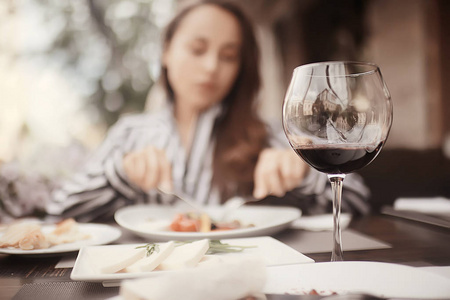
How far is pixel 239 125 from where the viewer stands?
114 inches

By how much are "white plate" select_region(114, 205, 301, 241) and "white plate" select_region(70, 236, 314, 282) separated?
0.25 feet

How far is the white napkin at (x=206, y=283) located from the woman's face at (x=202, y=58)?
2543 millimetres

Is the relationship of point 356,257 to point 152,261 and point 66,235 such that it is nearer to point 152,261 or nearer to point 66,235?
point 152,261

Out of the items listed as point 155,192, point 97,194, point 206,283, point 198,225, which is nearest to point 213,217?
point 198,225

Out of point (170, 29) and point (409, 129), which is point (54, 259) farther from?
point (409, 129)

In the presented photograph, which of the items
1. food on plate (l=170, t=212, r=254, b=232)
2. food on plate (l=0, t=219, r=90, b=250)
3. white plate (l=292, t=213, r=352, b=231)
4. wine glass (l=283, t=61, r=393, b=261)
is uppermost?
wine glass (l=283, t=61, r=393, b=261)

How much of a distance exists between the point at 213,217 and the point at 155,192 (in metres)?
1.36

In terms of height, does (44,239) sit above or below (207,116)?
below

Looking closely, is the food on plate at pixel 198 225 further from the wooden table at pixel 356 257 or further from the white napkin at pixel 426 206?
the white napkin at pixel 426 206

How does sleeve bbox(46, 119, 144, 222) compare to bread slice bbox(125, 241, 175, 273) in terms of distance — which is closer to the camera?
bread slice bbox(125, 241, 175, 273)

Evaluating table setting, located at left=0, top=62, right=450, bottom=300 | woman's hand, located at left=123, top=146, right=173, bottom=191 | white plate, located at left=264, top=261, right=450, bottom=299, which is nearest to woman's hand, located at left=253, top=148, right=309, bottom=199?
woman's hand, located at left=123, top=146, right=173, bottom=191

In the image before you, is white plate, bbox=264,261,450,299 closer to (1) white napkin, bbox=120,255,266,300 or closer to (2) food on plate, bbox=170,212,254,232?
(1) white napkin, bbox=120,255,266,300

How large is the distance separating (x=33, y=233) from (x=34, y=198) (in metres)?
1.37

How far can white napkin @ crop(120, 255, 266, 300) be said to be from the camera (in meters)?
0.34
